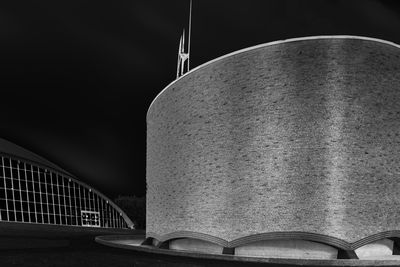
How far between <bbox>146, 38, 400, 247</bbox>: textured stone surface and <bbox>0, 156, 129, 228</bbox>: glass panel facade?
3062 cm

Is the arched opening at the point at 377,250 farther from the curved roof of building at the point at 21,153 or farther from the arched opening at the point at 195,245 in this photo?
the curved roof of building at the point at 21,153

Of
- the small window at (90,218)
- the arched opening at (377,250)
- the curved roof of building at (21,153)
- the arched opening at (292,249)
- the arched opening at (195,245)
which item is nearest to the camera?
the arched opening at (292,249)

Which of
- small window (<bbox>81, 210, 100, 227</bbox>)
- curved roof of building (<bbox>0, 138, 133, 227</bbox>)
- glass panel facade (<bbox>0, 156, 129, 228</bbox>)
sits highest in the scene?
curved roof of building (<bbox>0, 138, 133, 227</bbox>)

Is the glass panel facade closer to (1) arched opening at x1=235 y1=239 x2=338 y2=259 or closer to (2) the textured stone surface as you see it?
(2) the textured stone surface

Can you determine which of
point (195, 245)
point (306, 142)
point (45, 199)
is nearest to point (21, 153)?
point (45, 199)

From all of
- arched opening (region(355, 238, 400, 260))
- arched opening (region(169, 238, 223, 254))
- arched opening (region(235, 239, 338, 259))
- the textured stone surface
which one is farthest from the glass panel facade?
arched opening (region(355, 238, 400, 260))

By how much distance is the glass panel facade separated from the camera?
44438 mm

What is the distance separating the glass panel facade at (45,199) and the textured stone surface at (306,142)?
100 feet

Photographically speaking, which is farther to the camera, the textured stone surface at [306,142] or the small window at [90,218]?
the small window at [90,218]

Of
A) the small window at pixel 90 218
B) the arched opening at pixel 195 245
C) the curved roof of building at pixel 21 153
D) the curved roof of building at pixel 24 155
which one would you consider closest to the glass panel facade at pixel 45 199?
the small window at pixel 90 218

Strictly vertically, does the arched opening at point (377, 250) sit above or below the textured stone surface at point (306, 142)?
below

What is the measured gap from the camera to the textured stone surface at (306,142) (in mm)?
18766

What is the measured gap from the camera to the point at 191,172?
74.8 ft

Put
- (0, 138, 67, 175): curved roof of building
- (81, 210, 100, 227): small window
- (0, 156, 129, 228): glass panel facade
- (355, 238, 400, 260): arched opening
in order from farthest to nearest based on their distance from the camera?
1. (81, 210, 100, 227): small window
2. (0, 138, 67, 175): curved roof of building
3. (0, 156, 129, 228): glass panel facade
4. (355, 238, 400, 260): arched opening
